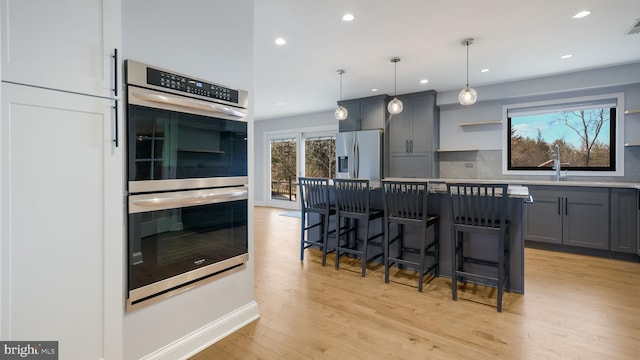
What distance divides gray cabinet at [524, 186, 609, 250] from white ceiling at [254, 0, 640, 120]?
176 centimetres

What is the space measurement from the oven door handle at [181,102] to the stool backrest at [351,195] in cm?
152

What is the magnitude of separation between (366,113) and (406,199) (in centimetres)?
336

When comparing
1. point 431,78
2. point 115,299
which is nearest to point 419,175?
point 431,78

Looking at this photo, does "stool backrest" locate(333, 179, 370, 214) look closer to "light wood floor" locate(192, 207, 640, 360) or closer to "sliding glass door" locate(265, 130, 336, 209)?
"light wood floor" locate(192, 207, 640, 360)

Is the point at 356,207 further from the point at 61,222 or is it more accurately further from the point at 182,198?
the point at 61,222

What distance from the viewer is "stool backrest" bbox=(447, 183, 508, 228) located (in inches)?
98.3

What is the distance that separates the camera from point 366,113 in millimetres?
5930

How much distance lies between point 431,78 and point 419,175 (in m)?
1.76

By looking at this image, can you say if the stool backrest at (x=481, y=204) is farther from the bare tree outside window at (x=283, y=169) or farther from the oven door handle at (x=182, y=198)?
the bare tree outside window at (x=283, y=169)

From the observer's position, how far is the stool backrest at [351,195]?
3260 mm

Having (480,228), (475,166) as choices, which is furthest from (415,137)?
(480,228)

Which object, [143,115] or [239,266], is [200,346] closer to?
[239,266]

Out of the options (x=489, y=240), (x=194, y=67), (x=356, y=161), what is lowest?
(x=489, y=240)
